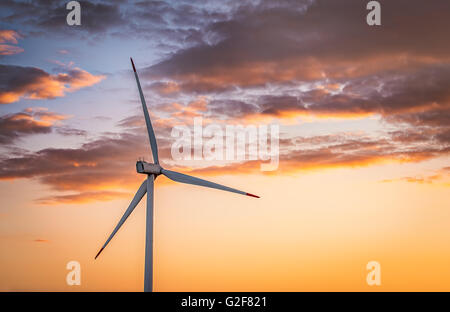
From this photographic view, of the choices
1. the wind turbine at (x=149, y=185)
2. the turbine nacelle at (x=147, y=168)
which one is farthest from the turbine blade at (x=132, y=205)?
the turbine nacelle at (x=147, y=168)

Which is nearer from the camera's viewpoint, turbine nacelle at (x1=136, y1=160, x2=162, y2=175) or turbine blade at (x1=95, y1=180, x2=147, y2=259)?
turbine nacelle at (x1=136, y1=160, x2=162, y2=175)

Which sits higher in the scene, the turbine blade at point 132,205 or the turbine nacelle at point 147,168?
the turbine nacelle at point 147,168

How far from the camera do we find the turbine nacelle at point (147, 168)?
7181 cm

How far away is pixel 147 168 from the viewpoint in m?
72.6

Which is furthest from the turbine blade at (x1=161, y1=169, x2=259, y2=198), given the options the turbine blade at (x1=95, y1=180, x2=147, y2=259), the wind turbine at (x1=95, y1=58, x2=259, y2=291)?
the turbine blade at (x1=95, y1=180, x2=147, y2=259)

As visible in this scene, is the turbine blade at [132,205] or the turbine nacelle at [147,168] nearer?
the turbine nacelle at [147,168]

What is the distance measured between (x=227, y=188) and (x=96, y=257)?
22.1m

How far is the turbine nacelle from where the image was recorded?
236 feet

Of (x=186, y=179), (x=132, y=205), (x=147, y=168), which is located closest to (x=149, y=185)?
(x=147, y=168)

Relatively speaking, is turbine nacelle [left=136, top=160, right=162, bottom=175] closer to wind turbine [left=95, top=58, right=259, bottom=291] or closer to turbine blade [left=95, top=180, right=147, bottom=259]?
wind turbine [left=95, top=58, right=259, bottom=291]

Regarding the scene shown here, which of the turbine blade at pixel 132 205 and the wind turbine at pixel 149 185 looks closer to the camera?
the wind turbine at pixel 149 185

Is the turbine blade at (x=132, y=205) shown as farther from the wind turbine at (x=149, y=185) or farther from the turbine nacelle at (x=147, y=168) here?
the turbine nacelle at (x=147, y=168)

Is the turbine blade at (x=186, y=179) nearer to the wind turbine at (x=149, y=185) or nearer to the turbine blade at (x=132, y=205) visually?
the wind turbine at (x=149, y=185)
